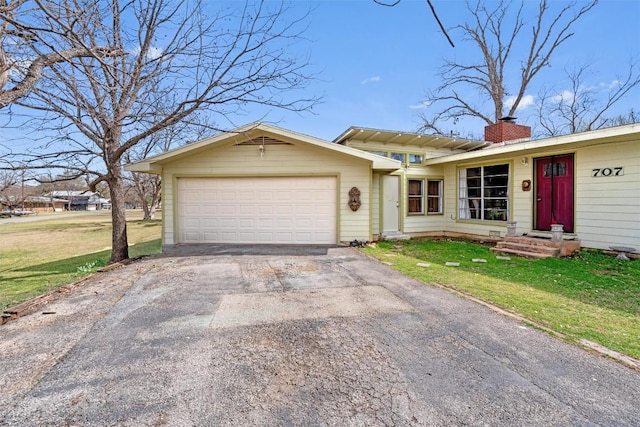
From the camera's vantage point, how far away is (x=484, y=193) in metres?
10.3

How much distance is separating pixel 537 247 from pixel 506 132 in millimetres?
5269

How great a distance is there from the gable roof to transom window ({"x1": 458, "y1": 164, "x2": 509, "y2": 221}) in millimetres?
3786

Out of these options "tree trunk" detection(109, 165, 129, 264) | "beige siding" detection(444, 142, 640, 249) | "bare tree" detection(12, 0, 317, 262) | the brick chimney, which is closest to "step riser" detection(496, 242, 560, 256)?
"beige siding" detection(444, 142, 640, 249)

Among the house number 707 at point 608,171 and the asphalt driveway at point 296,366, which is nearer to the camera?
the asphalt driveway at point 296,366

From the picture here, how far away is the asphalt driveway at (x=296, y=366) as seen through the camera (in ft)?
6.80

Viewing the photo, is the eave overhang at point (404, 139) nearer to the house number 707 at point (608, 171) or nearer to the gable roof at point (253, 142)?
the gable roof at point (253, 142)

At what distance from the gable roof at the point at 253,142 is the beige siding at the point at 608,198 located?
4779 millimetres

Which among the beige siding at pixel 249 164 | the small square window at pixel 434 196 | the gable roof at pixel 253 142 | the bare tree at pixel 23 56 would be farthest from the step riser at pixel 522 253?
the bare tree at pixel 23 56

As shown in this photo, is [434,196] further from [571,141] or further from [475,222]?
[571,141]

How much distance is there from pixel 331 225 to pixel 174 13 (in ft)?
21.3

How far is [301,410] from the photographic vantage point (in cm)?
209

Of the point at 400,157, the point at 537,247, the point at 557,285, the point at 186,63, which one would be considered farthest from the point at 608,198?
the point at 186,63

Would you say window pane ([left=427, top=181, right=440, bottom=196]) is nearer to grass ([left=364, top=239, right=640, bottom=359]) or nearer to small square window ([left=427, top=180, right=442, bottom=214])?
small square window ([left=427, top=180, right=442, bottom=214])

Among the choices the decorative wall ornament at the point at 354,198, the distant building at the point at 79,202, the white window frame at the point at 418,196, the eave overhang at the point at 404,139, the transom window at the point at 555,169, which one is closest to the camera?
the transom window at the point at 555,169
